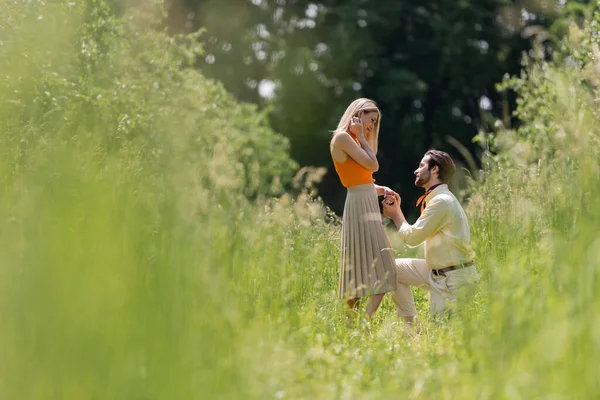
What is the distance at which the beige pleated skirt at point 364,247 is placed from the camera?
6.26 m

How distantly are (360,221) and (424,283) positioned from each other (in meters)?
0.65

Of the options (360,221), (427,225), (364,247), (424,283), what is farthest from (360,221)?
(424,283)

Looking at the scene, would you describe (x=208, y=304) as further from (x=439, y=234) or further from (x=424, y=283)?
(x=424, y=283)

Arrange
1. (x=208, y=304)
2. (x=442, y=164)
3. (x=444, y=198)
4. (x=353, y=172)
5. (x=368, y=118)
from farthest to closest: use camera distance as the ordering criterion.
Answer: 1. (x=368, y=118)
2. (x=353, y=172)
3. (x=442, y=164)
4. (x=444, y=198)
5. (x=208, y=304)

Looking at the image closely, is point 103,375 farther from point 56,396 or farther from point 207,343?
point 207,343

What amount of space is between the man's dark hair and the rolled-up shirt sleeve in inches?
9.0

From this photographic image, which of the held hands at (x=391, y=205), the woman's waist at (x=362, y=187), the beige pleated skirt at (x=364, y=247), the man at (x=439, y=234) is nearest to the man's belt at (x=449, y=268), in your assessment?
the man at (x=439, y=234)

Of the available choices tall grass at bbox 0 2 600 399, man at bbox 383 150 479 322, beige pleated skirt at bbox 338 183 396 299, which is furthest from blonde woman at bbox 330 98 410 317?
tall grass at bbox 0 2 600 399

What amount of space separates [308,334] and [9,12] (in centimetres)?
559

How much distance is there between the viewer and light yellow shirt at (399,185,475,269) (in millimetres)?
5988

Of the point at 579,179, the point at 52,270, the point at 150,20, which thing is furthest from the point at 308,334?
the point at 150,20

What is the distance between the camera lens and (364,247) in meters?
6.29

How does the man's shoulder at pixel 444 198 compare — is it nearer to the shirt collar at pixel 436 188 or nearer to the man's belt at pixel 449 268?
the shirt collar at pixel 436 188

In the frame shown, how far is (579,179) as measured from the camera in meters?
4.22
